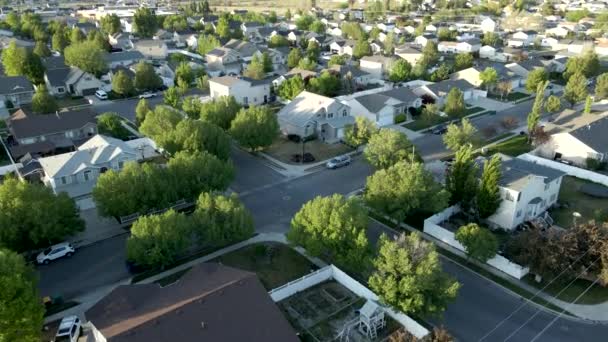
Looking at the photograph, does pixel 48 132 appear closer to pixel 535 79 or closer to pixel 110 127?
pixel 110 127

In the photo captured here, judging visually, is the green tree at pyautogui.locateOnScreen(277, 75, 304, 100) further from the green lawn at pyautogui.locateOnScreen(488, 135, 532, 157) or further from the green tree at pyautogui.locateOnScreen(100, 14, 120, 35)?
the green tree at pyautogui.locateOnScreen(100, 14, 120, 35)

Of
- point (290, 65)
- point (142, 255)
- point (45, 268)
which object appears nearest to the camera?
point (142, 255)

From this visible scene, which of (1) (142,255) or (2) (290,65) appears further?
(2) (290,65)

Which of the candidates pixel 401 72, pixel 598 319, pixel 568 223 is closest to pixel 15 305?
pixel 598 319

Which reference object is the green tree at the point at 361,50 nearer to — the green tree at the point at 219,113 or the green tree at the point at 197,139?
the green tree at the point at 219,113

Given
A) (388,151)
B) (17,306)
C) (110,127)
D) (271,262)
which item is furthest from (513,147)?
(17,306)

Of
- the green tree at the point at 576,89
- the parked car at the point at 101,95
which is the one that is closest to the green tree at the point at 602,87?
the green tree at the point at 576,89

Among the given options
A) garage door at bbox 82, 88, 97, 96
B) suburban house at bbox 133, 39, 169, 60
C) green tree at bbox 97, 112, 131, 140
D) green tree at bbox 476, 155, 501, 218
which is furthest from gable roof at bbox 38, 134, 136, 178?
suburban house at bbox 133, 39, 169, 60

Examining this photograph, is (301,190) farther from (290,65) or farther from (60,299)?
(290,65)
